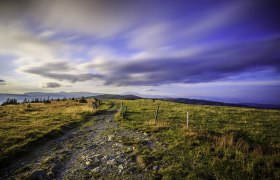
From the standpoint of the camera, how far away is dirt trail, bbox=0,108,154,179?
856 centimetres

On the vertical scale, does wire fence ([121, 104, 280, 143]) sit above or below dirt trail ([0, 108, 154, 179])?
above

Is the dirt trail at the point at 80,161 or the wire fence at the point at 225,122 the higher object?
the wire fence at the point at 225,122

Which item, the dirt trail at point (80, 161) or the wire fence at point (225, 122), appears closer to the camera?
the dirt trail at point (80, 161)

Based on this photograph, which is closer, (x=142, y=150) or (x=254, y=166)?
(x=254, y=166)

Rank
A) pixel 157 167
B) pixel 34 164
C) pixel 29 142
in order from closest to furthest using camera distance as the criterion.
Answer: pixel 157 167, pixel 34 164, pixel 29 142

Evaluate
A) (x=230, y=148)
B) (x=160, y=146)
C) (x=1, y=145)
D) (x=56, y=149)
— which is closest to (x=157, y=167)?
(x=160, y=146)

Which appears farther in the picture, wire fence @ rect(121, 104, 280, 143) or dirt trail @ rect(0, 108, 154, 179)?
wire fence @ rect(121, 104, 280, 143)

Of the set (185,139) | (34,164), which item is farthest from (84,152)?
(185,139)

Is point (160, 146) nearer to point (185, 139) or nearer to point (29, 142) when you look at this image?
point (185, 139)

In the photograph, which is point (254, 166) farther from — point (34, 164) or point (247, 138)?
point (34, 164)

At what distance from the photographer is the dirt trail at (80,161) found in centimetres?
856

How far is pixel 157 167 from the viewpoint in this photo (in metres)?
9.09

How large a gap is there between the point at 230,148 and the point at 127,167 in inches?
279

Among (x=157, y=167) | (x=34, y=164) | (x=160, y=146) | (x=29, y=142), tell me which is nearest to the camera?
(x=157, y=167)
